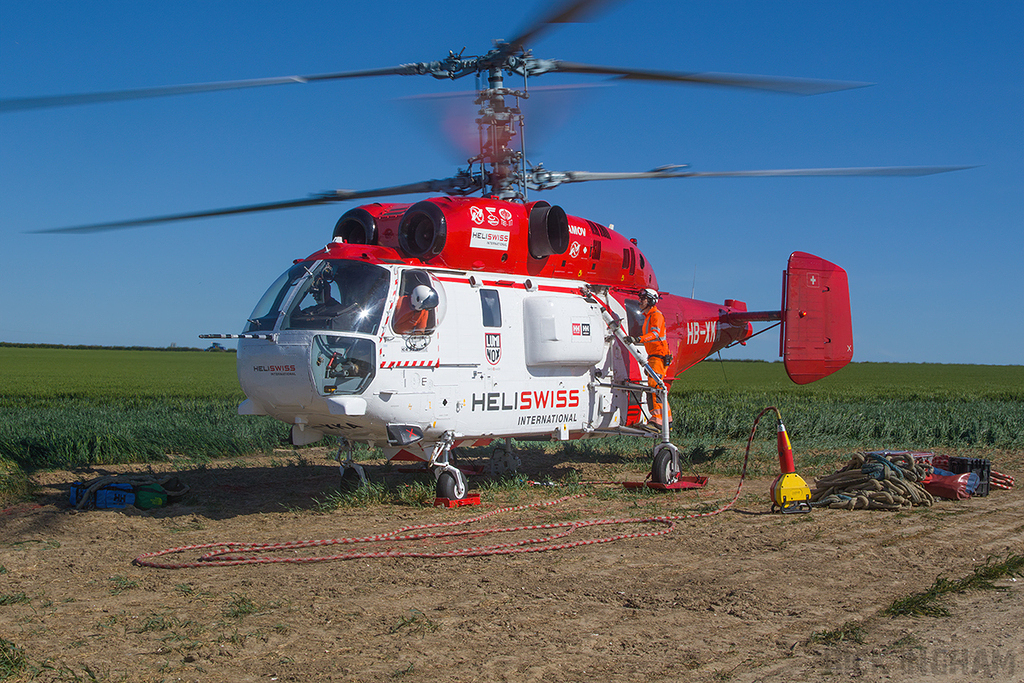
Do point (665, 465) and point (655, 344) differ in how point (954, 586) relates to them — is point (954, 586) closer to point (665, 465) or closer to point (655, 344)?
point (665, 465)

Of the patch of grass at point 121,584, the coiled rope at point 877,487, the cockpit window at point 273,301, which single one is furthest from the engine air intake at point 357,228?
the coiled rope at point 877,487

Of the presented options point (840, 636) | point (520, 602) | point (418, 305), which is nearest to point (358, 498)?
point (418, 305)

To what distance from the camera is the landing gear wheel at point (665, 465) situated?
36.2 ft

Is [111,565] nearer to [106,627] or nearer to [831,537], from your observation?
[106,627]

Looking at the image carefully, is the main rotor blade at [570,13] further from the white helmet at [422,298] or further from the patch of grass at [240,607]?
the patch of grass at [240,607]

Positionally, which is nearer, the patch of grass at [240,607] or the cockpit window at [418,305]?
the patch of grass at [240,607]

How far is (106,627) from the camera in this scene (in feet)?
17.6

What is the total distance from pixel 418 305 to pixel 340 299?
2.82 feet

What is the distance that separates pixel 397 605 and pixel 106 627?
6.21 feet

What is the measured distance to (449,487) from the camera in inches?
384

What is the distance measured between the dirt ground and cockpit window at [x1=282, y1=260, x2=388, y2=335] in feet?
7.07

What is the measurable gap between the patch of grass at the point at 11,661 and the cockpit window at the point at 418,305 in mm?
4918

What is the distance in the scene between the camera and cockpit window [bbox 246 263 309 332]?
8945mm

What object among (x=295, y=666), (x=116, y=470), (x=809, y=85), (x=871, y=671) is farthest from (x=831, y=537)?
(x=116, y=470)
